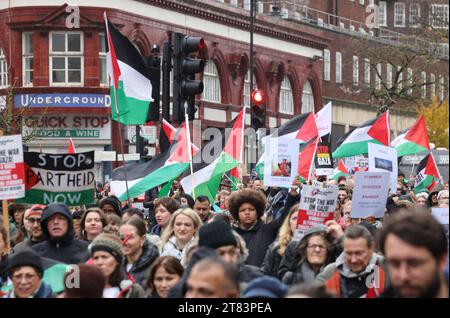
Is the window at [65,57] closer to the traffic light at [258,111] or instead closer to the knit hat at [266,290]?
the traffic light at [258,111]

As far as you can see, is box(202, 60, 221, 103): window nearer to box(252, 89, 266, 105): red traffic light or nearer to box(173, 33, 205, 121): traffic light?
box(252, 89, 266, 105): red traffic light

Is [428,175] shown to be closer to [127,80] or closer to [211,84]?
[127,80]

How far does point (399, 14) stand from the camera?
88.6 meters

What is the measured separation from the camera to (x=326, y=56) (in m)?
70.6

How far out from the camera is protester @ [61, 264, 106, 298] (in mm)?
7457

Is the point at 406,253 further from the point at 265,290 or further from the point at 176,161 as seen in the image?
the point at 176,161

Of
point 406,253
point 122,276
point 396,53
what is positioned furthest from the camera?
point 396,53

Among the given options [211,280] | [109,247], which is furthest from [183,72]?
[211,280]

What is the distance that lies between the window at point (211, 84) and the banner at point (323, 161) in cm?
3158

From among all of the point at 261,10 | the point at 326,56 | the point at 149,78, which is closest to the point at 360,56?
the point at 326,56

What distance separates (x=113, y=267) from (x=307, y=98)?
5726cm

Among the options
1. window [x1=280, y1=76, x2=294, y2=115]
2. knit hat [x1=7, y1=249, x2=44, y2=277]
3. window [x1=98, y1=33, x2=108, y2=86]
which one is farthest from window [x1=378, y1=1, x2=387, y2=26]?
knit hat [x1=7, y1=249, x2=44, y2=277]

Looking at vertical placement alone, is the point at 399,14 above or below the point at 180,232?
above

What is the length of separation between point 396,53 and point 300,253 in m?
53.3
